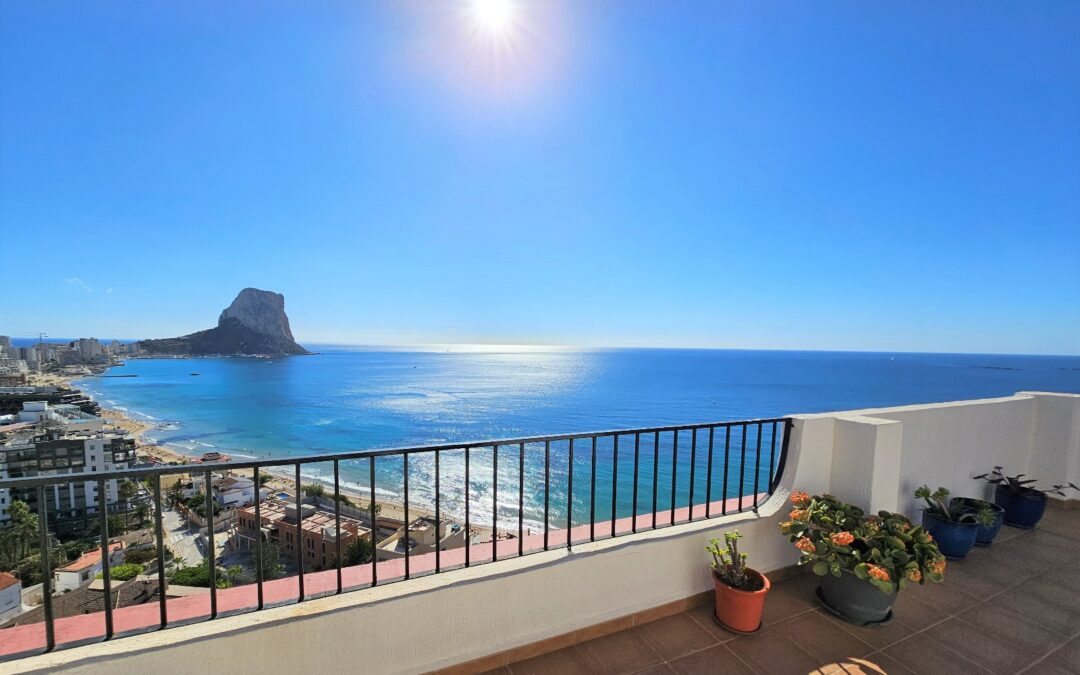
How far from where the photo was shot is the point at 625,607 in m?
2.22

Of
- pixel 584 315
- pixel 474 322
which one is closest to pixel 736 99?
pixel 584 315

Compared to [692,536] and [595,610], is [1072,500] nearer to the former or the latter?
[692,536]

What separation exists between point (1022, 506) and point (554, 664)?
4522 mm

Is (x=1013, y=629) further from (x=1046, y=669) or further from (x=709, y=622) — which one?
(x=709, y=622)

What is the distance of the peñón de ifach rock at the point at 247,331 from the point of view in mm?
106562

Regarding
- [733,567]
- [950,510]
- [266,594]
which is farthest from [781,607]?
[266,594]

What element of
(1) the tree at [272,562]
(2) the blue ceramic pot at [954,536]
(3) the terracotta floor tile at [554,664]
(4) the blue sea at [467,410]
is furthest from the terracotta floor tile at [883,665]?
(1) the tree at [272,562]

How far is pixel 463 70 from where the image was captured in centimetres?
479

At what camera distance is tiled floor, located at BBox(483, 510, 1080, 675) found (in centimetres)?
195

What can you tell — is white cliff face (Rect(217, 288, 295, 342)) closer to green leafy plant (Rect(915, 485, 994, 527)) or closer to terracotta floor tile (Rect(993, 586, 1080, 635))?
green leafy plant (Rect(915, 485, 994, 527))

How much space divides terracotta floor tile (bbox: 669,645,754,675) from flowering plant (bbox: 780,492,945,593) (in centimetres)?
69

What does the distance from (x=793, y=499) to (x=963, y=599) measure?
1227 millimetres

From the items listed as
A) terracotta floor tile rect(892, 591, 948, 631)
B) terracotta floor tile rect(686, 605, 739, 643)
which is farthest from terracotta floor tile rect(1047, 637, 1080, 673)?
terracotta floor tile rect(686, 605, 739, 643)

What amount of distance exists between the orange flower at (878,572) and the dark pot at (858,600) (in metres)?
0.14
